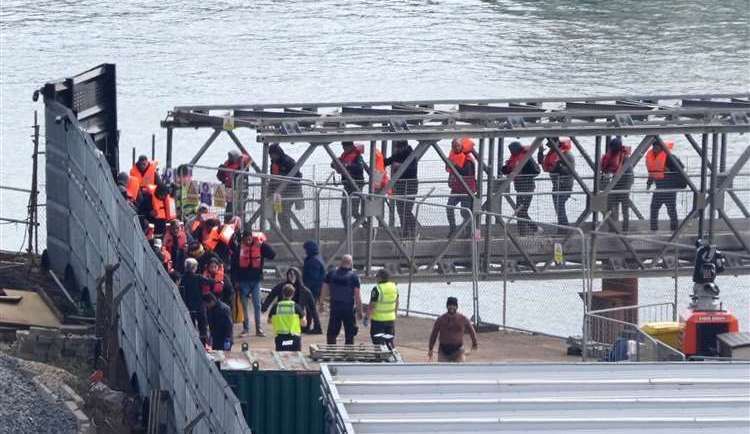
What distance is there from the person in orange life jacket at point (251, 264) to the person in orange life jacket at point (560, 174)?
6341mm

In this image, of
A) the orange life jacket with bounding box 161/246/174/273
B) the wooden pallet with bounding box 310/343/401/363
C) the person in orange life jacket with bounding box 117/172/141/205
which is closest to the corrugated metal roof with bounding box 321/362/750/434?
the wooden pallet with bounding box 310/343/401/363

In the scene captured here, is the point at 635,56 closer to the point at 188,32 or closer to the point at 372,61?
the point at 372,61

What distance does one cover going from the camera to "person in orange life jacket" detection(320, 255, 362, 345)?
23312 millimetres

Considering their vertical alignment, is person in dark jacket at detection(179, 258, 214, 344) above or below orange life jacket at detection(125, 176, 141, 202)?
below

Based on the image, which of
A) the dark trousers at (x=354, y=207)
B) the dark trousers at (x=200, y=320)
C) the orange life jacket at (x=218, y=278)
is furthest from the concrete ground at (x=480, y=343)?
the dark trousers at (x=354, y=207)

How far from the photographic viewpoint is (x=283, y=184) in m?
27.7

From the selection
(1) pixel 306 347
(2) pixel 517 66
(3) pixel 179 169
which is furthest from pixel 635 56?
(1) pixel 306 347

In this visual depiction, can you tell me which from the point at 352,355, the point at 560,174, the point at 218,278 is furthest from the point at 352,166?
the point at 352,355

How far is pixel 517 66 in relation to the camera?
62594mm

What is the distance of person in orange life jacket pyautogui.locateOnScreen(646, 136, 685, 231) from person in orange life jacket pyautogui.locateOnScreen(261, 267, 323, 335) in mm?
7487

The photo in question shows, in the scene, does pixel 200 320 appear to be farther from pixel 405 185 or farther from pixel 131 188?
pixel 405 185

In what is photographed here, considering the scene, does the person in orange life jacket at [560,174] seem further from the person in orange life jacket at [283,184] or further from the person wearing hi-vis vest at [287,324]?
the person wearing hi-vis vest at [287,324]

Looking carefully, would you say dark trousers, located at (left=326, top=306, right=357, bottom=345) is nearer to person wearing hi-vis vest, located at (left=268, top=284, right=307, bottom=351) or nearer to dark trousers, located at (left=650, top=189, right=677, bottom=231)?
person wearing hi-vis vest, located at (left=268, top=284, right=307, bottom=351)

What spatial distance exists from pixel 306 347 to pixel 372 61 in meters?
40.7
